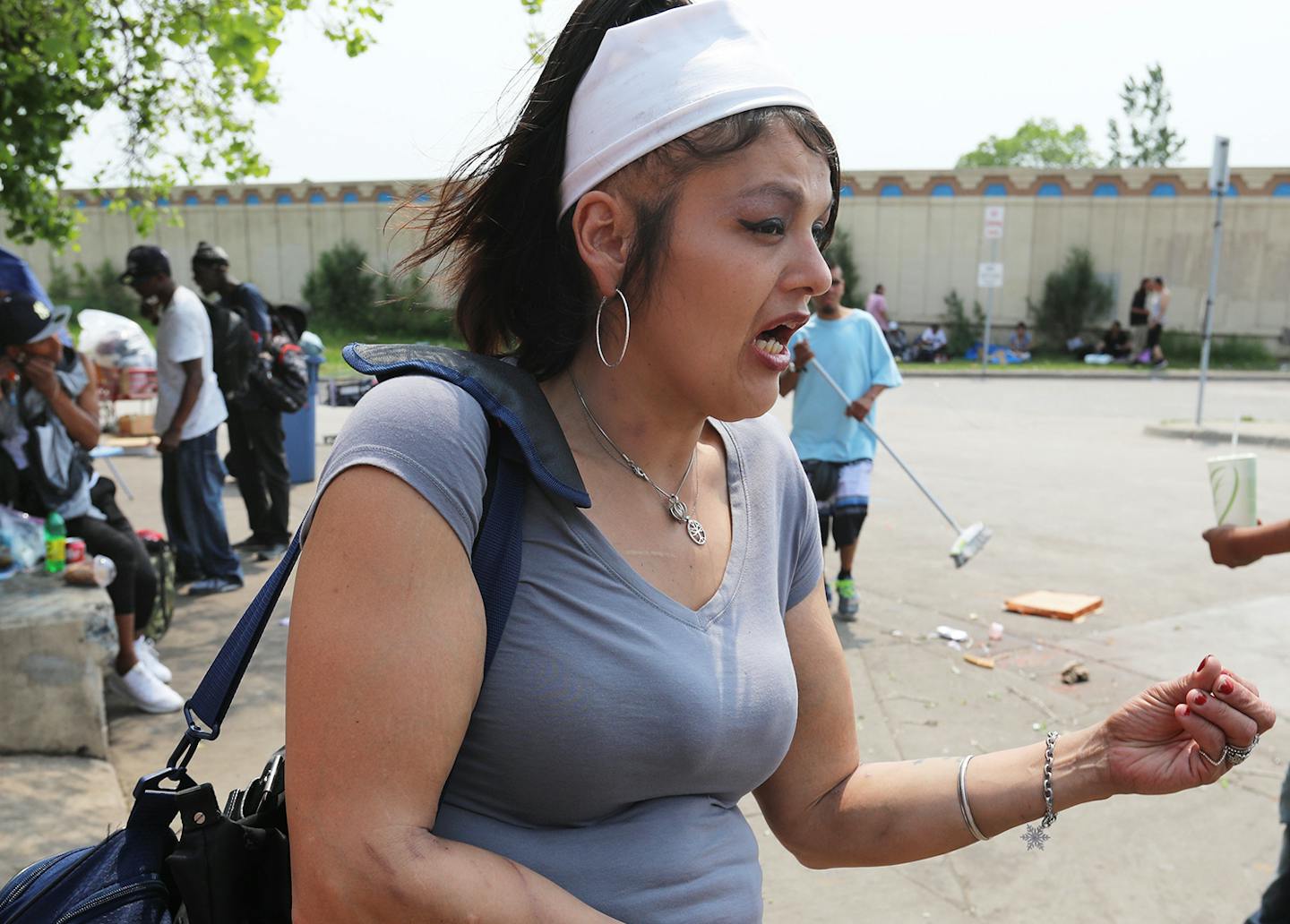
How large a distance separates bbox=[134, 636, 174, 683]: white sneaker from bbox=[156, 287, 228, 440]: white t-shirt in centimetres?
187

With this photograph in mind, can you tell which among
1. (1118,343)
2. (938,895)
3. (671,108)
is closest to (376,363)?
(671,108)

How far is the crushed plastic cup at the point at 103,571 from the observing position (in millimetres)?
4688

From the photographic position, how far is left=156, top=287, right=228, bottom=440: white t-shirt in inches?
272

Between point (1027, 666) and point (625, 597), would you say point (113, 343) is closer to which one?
point (1027, 666)

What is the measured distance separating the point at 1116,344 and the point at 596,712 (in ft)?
93.0

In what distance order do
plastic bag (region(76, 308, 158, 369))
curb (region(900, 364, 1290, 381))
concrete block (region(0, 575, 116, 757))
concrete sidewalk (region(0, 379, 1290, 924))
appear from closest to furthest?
concrete sidewalk (region(0, 379, 1290, 924)), concrete block (region(0, 575, 116, 757)), plastic bag (region(76, 308, 158, 369)), curb (region(900, 364, 1290, 381))

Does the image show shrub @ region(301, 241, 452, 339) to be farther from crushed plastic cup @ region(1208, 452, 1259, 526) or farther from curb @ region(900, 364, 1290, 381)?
crushed plastic cup @ region(1208, 452, 1259, 526)

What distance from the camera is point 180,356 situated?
22.7ft

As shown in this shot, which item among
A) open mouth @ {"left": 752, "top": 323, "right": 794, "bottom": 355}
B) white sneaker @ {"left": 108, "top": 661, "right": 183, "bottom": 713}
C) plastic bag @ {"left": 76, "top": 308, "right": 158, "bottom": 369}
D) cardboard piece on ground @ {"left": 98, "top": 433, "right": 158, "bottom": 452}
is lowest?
cardboard piece on ground @ {"left": 98, "top": 433, "right": 158, "bottom": 452}

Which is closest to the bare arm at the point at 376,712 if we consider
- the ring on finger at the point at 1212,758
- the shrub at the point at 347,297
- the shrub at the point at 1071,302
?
the ring on finger at the point at 1212,758

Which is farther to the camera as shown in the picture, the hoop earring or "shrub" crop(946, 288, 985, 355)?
"shrub" crop(946, 288, 985, 355)

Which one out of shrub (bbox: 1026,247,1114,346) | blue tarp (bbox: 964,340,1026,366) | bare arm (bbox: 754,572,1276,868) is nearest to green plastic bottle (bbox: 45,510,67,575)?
bare arm (bbox: 754,572,1276,868)

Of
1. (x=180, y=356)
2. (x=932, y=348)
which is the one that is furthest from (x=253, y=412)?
(x=932, y=348)

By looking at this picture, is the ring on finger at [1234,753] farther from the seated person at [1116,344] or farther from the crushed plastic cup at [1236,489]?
the seated person at [1116,344]
